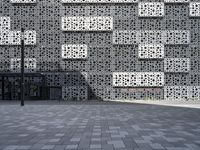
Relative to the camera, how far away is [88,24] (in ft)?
147

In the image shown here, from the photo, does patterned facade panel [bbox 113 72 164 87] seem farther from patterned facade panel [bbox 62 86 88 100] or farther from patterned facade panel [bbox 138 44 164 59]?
patterned facade panel [bbox 62 86 88 100]

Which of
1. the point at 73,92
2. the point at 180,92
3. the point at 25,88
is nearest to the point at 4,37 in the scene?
the point at 25,88

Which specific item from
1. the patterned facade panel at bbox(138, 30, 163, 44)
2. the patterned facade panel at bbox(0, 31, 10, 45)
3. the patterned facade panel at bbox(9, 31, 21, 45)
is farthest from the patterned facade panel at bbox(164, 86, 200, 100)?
the patterned facade panel at bbox(0, 31, 10, 45)

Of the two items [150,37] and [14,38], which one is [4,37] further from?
[150,37]

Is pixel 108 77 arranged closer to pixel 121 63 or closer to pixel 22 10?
pixel 121 63

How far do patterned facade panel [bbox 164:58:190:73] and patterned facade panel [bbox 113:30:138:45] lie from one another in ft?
20.1

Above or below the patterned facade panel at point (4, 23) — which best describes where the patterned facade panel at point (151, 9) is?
above

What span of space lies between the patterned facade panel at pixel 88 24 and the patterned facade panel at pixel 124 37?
1408mm

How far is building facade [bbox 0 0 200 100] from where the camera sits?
4453 cm

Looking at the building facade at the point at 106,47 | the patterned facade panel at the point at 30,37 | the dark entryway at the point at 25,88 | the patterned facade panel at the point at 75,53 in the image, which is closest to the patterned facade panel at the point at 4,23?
the building facade at the point at 106,47

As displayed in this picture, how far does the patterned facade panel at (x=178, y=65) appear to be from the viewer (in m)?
44.6

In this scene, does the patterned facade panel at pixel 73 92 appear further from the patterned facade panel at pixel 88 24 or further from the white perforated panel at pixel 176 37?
the white perforated panel at pixel 176 37

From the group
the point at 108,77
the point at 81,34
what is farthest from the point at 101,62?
the point at 81,34

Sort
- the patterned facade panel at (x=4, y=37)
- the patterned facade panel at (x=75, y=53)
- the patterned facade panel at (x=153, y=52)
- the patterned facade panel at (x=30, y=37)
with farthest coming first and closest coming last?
1. the patterned facade panel at (x=4, y=37)
2. the patterned facade panel at (x=30, y=37)
3. the patterned facade panel at (x=153, y=52)
4. the patterned facade panel at (x=75, y=53)
